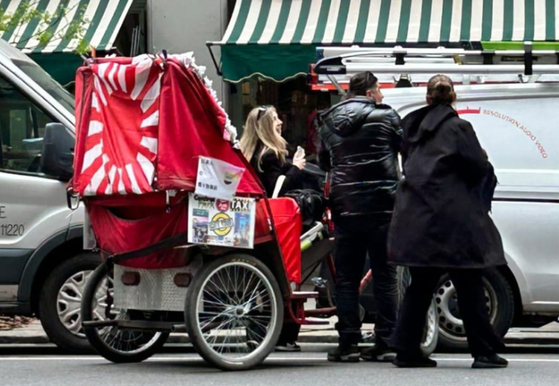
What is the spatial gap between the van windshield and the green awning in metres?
4.93

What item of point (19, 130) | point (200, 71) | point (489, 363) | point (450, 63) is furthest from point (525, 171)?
point (19, 130)

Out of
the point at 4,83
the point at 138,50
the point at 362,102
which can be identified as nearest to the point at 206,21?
the point at 138,50

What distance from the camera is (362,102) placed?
30.5ft

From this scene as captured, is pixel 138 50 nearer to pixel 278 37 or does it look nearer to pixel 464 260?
pixel 278 37

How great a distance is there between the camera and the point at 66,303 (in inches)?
415

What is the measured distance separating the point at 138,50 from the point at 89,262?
7.86 meters

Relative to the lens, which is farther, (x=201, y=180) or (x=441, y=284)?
(x=441, y=284)

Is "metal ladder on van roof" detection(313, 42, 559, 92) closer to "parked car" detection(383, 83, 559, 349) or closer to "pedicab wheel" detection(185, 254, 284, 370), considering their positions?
"parked car" detection(383, 83, 559, 349)

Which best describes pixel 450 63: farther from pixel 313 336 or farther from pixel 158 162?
pixel 158 162

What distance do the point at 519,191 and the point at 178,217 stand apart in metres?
2.95

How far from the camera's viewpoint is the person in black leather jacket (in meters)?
9.21

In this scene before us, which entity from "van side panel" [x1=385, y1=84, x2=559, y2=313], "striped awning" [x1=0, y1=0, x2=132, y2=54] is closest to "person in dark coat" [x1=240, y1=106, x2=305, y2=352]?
"van side panel" [x1=385, y1=84, x2=559, y2=313]

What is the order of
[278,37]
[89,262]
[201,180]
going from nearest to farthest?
[201,180]
[89,262]
[278,37]

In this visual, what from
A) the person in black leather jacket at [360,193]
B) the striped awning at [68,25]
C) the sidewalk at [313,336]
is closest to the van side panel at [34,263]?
the sidewalk at [313,336]
